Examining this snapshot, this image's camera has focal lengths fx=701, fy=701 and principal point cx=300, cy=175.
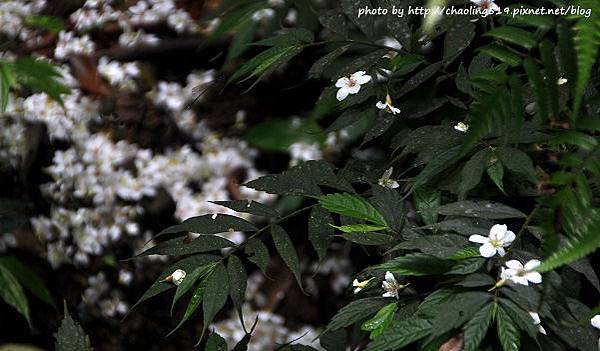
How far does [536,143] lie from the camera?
0.78 metres

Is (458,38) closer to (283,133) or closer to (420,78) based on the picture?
(420,78)

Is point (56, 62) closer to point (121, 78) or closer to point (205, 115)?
point (121, 78)

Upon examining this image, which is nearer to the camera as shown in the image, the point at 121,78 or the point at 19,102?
the point at 19,102

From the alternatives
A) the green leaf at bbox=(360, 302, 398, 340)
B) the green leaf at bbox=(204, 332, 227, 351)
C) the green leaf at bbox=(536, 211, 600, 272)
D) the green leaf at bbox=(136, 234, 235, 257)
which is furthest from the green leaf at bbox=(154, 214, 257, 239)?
the green leaf at bbox=(536, 211, 600, 272)

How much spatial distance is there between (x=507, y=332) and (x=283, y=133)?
1.24 meters

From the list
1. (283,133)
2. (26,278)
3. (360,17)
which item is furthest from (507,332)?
(283,133)

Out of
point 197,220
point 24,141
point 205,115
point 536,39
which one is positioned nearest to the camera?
point 536,39

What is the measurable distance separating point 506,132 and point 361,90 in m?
0.26

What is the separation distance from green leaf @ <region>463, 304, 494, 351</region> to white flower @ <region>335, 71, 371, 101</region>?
0.36m

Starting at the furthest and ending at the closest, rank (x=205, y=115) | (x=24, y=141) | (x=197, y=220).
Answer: (x=205, y=115) → (x=24, y=141) → (x=197, y=220)

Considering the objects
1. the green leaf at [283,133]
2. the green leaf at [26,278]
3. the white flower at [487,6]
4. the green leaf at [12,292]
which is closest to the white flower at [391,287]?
the white flower at [487,6]

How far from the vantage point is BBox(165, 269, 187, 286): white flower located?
86 cm

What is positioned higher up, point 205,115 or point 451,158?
point 451,158

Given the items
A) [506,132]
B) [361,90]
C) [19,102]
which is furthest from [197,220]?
[19,102]
